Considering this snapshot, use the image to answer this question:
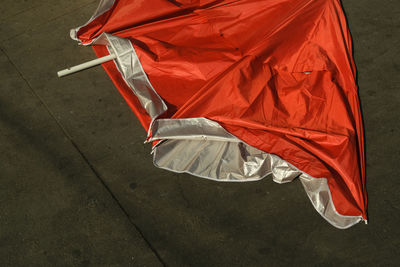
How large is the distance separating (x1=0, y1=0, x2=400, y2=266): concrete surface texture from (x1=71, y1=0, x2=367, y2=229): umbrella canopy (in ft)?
0.46

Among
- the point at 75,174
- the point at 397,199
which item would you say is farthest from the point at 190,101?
the point at 397,199

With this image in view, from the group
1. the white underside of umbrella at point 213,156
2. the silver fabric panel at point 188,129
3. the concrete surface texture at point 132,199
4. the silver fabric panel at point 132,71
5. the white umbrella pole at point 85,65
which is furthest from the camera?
the white umbrella pole at point 85,65

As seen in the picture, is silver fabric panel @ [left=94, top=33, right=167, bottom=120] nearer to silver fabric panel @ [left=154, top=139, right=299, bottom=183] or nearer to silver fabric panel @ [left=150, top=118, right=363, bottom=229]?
silver fabric panel @ [left=150, top=118, right=363, bottom=229]

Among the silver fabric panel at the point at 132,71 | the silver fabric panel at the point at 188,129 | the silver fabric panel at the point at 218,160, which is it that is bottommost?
the silver fabric panel at the point at 218,160

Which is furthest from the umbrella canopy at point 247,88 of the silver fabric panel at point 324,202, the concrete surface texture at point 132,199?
the concrete surface texture at point 132,199

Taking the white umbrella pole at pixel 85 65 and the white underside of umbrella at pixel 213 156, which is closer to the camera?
the white underside of umbrella at pixel 213 156

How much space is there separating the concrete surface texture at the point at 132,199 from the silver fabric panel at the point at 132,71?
0.21 meters

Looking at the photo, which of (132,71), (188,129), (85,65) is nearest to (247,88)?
(188,129)

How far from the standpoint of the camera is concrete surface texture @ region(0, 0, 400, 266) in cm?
280

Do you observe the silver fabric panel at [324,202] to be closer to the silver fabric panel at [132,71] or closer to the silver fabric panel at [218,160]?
the silver fabric panel at [218,160]

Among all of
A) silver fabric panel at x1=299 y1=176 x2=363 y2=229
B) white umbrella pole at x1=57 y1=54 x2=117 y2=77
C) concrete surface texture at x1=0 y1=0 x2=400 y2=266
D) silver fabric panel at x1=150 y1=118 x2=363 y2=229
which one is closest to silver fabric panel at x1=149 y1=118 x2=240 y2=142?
silver fabric panel at x1=150 y1=118 x2=363 y2=229

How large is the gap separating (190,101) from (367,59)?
1707 mm

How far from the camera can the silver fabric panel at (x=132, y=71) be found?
133 inches

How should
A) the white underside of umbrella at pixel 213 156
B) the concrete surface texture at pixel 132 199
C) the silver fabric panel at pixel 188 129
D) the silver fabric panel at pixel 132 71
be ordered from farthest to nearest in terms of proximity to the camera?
1. the silver fabric panel at pixel 132 71
2. the silver fabric panel at pixel 188 129
3. the white underside of umbrella at pixel 213 156
4. the concrete surface texture at pixel 132 199
